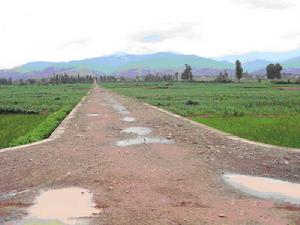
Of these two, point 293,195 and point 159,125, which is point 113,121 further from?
point 293,195

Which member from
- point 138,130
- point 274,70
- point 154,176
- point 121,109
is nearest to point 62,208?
point 154,176

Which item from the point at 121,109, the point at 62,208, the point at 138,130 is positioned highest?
the point at 62,208

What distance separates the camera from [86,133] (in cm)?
1580

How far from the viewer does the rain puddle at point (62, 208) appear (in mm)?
6172

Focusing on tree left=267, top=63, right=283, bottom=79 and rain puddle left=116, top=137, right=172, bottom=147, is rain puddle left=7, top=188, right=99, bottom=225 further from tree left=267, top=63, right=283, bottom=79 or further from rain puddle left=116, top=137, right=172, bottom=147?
tree left=267, top=63, right=283, bottom=79

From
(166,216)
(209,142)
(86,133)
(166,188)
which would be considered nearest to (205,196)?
(166,188)

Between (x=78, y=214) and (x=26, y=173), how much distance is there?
3.23 metres

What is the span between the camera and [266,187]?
320 inches

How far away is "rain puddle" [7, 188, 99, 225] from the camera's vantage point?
617 cm

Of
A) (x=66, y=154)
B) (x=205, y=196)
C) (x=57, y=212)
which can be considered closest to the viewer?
(x=57, y=212)

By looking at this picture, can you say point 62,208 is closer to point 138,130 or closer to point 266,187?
point 266,187

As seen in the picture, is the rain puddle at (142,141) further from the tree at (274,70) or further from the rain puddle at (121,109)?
the tree at (274,70)

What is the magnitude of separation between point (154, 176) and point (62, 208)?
2.37m

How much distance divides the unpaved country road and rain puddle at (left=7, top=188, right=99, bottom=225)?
0.52ft
